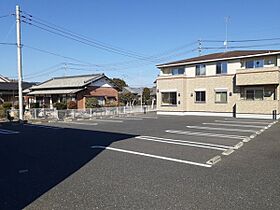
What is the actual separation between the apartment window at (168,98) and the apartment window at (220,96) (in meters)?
4.55

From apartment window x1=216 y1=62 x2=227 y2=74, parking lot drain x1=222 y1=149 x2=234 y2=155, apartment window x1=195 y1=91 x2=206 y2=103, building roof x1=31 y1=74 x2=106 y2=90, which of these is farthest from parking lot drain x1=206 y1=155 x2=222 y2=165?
building roof x1=31 y1=74 x2=106 y2=90

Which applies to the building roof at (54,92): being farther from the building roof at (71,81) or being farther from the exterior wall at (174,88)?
the exterior wall at (174,88)

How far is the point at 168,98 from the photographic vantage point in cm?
2736

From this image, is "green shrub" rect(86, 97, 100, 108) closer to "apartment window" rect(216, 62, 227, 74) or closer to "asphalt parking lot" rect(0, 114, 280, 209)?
"apartment window" rect(216, 62, 227, 74)

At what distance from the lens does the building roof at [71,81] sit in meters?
28.9

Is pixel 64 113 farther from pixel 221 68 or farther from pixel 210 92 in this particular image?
pixel 221 68

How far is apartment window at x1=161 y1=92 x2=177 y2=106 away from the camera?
26519 mm

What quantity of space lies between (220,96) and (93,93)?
1439 cm

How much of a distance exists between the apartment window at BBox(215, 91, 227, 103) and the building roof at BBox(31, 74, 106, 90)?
555 inches

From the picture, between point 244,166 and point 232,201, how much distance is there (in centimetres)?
234

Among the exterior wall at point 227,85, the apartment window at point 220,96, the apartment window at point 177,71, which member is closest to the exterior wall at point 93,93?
the exterior wall at point 227,85

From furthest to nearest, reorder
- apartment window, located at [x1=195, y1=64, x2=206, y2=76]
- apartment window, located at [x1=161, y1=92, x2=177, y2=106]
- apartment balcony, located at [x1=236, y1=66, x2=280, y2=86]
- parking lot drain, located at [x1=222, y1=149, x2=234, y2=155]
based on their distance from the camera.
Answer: apartment window, located at [x1=161, y1=92, x2=177, y2=106] → apartment window, located at [x1=195, y1=64, x2=206, y2=76] → apartment balcony, located at [x1=236, y1=66, x2=280, y2=86] → parking lot drain, located at [x1=222, y1=149, x2=234, y2=155]

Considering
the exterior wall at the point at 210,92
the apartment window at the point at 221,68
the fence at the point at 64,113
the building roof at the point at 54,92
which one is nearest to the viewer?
the fence at the point at 64,113

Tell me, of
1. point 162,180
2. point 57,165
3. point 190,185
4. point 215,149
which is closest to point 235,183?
point 190,185
